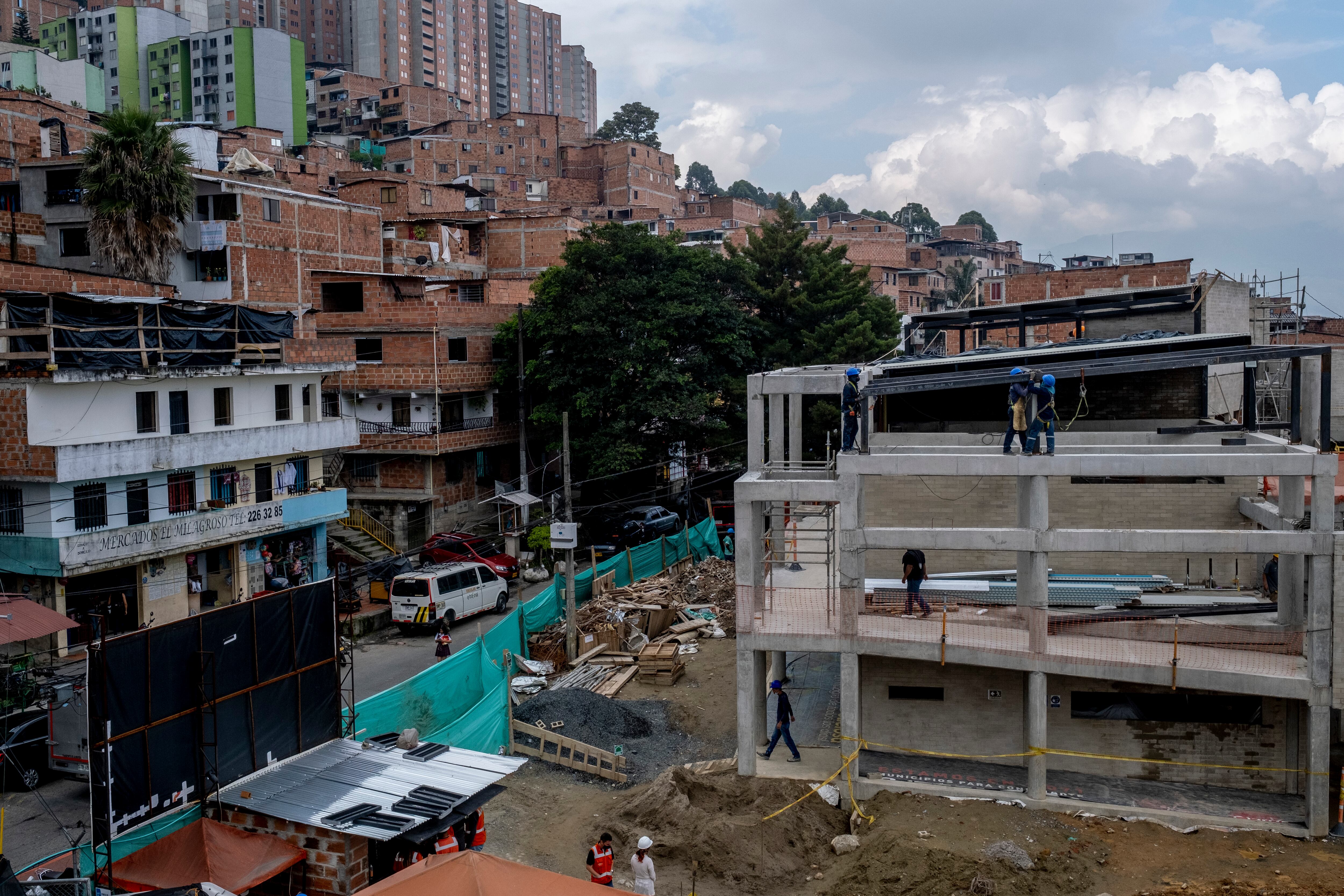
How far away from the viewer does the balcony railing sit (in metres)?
38.1

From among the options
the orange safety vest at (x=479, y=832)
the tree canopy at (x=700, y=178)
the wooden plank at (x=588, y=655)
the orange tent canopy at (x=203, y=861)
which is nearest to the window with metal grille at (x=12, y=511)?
the wooden plank at (x=588, y=655)

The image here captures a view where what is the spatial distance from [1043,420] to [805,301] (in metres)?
25.8

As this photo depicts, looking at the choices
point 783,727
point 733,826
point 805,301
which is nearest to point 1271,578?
point 783,727

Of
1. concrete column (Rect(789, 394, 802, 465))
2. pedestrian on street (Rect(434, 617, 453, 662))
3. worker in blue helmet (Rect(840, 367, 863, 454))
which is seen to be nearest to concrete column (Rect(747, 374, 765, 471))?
concrete column (Rect(789, 394, 802, 465))

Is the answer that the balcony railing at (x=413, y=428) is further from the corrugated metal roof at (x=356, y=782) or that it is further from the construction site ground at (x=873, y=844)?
Result: the corrugated metal roof at (x=356, y=782)

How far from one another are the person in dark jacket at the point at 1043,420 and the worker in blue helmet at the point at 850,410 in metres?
2.87

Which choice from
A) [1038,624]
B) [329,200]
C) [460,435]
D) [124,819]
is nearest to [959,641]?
[1038,624]

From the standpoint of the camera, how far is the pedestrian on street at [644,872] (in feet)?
44.6

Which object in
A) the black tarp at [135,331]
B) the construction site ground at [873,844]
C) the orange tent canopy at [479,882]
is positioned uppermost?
the black tarp at [135,331]

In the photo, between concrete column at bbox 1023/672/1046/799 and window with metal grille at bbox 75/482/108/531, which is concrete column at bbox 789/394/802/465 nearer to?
concrete column at bbox 1023/672/1046/799

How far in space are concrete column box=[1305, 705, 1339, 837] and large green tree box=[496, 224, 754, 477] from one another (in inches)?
911

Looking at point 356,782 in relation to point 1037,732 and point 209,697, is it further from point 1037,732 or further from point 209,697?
point 1037,732

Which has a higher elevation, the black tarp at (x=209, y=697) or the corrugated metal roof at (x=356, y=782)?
the black tarp at (x=209, y=697)

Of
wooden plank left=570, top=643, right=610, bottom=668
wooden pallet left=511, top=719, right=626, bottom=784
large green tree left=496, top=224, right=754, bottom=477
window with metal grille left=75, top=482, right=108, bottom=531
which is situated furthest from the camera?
large green tree left=496, top=224, right=754, bottom=477
